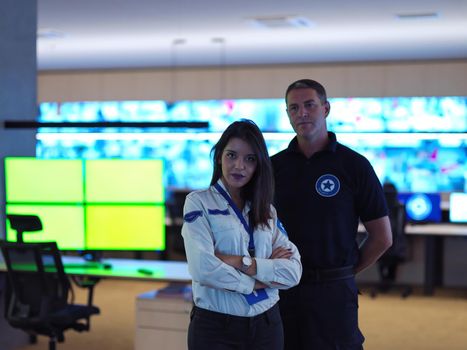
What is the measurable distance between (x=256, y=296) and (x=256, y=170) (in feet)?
1.31

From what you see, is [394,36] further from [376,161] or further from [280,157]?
[280,157]

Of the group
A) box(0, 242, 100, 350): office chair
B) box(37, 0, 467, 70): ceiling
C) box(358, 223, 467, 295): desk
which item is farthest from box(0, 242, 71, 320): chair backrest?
box(358, 223, 467, 295): desk

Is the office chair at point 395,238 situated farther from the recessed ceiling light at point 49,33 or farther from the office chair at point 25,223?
the recessed ceiling light at point 49,33

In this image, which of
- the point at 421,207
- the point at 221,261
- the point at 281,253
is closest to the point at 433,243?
the point at 421,207

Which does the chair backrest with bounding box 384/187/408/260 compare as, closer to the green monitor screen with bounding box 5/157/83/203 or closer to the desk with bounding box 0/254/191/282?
the desk with bounding box 0/254/191/282

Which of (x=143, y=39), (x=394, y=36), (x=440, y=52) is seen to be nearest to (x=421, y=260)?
(x=394, y=36)

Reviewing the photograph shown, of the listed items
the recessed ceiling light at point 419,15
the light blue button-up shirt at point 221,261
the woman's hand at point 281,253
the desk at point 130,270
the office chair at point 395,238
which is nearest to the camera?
the light blue button-up shirt at point 221,261

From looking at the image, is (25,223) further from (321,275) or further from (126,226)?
(321,275)

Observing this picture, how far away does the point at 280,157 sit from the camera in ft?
9.29

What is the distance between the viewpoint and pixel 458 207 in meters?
7.71

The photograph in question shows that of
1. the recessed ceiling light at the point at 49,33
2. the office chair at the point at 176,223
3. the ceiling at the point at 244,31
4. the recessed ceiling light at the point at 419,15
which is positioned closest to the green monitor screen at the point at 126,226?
the ceiling at the point at 244,31

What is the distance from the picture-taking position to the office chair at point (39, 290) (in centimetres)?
421

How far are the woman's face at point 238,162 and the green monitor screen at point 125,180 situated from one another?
2.42 meters

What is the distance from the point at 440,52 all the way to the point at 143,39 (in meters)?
3.95
